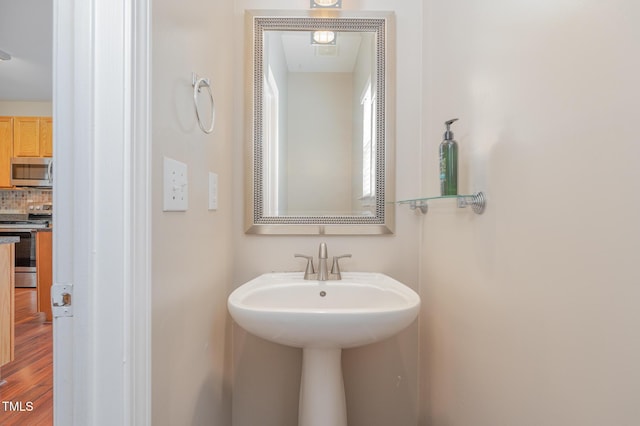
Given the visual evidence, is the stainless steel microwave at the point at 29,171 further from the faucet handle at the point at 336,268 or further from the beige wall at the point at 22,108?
the faucet handle at the point at 336,268

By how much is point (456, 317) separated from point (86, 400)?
101 cm

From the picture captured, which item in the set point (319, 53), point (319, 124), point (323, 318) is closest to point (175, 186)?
point (323, 318)

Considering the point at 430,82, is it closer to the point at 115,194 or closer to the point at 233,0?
the point at 233,0

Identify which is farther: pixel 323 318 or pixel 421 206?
pixel 421 206

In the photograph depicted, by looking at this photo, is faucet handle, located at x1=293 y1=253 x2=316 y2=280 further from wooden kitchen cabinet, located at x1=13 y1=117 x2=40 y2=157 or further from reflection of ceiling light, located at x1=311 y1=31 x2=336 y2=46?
wooden kitchen cabinet, located at x1=13 y1=117 x2=40 y2=157

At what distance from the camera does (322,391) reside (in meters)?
1.08

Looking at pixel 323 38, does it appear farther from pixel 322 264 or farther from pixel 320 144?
pixel 322 264

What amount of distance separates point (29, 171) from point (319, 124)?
423 cm

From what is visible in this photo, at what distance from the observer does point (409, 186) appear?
1378 millimetres

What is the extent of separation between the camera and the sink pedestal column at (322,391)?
107cm

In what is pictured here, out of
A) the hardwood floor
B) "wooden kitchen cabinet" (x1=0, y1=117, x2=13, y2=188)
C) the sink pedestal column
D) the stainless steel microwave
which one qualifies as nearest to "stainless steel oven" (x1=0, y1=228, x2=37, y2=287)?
the hardwood floor

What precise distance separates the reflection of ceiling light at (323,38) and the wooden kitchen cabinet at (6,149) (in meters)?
4.48

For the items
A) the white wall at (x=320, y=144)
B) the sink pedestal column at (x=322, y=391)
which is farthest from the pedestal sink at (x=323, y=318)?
the white wall at (x=320, y=144)

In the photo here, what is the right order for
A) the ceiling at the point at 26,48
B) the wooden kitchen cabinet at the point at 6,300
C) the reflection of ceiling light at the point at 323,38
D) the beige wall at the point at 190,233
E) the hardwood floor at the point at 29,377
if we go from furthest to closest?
the ceiling at the point at 26,48 → the wooden kitchen cabinet at the point at 6,300 → the hardwood floor at the point at 29,377 → the reflection of ceiling light at the point at 323,38 → the beige wall at the point at 190,233
